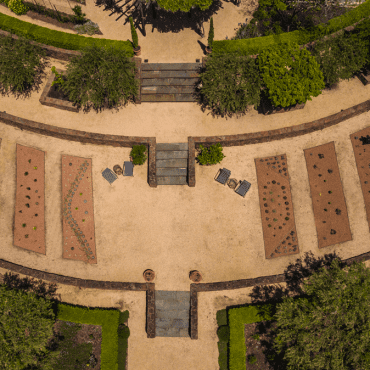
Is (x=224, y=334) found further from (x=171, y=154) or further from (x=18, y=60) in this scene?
(x=18, y=60)

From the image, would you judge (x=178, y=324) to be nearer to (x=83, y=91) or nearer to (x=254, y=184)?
(x=254, y=184)

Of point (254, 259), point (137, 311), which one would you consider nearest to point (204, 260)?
point (254, 259)

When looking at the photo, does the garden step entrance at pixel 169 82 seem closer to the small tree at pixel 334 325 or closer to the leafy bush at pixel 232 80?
the leafy bush at pixel 232 80

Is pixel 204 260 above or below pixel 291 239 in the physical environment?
below

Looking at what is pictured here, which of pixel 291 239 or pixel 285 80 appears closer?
pixel 285 80

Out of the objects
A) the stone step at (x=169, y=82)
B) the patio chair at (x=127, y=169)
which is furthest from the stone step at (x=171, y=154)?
the stone step at (x=169, y=82)

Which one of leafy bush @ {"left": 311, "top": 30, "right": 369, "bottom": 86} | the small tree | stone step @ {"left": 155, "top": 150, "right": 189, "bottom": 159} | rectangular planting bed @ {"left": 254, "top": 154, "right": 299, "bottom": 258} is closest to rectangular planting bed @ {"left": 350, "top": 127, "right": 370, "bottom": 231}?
leafy bush @ {"left": 311, "top": 30, "right": 369, "bottom": 86}

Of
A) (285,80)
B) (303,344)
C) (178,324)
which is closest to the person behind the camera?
(303,344)

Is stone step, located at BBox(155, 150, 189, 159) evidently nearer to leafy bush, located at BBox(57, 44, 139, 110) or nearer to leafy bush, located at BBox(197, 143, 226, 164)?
leafy bush, located at BBox(197, 143, 226, 164)
